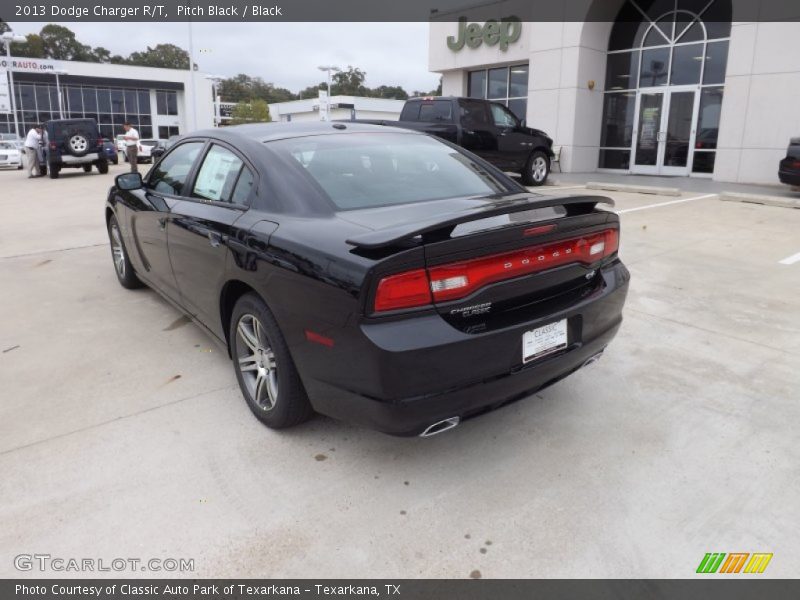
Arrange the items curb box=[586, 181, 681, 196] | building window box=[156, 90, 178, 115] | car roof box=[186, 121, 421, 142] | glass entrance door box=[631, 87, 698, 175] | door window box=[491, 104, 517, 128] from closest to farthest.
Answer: car roof box=[186, 121, 421, 142] < curb box=[586, 181, 681, 196] < door window box=[491, 104, 517, 128] < glass entrance door box=[631, 87, 698, 175] < building window box=[156, 90, 178, 115]

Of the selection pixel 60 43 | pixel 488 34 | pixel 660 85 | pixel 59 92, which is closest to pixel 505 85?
pixel 488 34

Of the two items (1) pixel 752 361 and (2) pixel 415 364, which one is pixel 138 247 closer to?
(2) pixel 415 364

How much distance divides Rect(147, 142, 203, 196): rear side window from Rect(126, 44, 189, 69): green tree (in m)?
106

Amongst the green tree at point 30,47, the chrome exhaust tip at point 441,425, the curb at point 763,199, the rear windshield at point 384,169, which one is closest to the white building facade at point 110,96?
the green tree at point 30,47

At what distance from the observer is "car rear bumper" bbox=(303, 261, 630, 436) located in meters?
2.28

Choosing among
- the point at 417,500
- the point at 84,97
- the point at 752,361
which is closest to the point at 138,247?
the point at 417,500

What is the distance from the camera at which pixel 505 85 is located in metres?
20.4

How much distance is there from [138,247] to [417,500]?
338 cm

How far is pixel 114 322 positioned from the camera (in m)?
4.77

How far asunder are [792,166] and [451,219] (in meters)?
11.5

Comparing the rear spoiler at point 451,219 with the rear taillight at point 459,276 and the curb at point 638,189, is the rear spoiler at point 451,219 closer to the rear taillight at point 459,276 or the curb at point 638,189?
the rear taillight at point 459,276

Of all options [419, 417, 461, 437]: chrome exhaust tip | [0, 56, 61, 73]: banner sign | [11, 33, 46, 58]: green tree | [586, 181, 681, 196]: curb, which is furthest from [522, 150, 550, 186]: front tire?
[11, 33, 46, 58]: green tree

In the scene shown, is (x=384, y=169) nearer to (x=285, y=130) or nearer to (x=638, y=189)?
(x=285, y=130)

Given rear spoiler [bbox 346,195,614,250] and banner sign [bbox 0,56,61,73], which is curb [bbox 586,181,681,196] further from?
banner sign [bbox 0,56,61,73]
